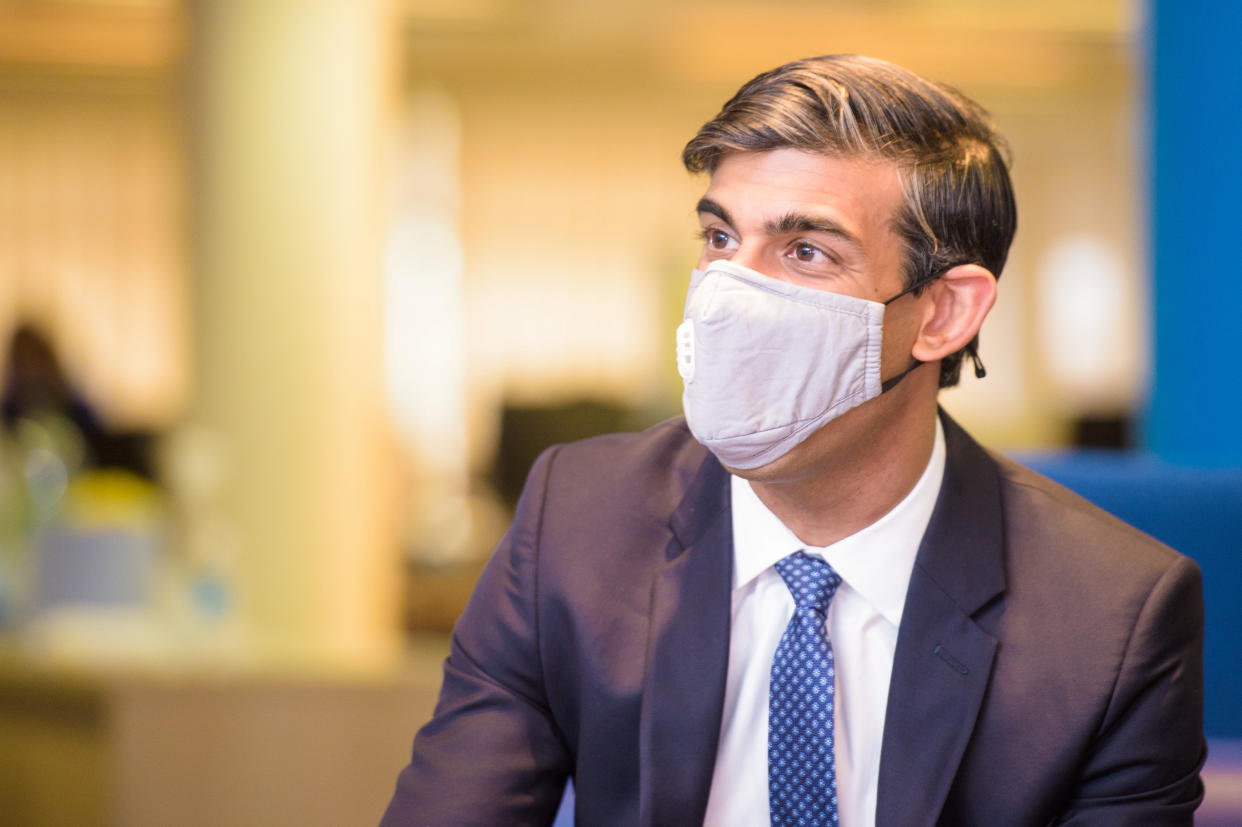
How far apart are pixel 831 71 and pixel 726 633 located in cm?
62

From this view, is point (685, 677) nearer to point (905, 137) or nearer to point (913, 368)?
point (913, 368)

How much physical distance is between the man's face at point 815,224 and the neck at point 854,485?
0.04 m

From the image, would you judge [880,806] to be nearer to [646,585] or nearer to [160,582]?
[646,585]

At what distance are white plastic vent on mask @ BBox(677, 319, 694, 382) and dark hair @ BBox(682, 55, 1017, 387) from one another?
0.64 feet

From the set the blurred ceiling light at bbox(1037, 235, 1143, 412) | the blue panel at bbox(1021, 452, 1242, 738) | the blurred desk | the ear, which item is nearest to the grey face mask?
the ear

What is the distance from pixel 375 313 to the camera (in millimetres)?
4449

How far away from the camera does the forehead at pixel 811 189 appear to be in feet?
4.22

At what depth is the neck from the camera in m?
1.38

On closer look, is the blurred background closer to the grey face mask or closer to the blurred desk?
the blurred desk

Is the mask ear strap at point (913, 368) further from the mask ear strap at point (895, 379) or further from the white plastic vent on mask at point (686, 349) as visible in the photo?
the white plastic vent on mask at point (686, 349)

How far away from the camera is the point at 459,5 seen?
7363 mm

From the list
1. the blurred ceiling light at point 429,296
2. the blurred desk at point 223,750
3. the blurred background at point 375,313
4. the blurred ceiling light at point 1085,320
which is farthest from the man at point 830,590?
the blurred ceiling light at point 1085,320

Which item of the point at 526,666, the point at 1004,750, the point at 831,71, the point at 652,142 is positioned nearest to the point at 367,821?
the point at 526,666

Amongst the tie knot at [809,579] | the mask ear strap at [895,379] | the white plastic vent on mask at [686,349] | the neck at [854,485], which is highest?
the white plastic vent on mask at [686,349]
